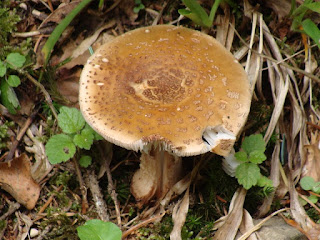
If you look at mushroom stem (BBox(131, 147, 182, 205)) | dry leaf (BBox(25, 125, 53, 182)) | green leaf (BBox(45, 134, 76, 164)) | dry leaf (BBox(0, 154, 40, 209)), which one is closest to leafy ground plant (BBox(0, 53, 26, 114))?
dry leaf (BBox(25, 125, 53, 182))

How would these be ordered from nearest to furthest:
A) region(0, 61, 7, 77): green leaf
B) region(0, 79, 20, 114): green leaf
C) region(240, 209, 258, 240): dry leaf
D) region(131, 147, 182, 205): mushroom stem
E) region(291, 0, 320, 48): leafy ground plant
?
region(240, 209, 258, 240): dry leaf → region(291, 0, 320, 48): leafy ground plant → region(131, 147, 182, 205): mushroom stem → region(0, 61, 7, 77): green leaf → region(0, 79, 20, 114): green leaf

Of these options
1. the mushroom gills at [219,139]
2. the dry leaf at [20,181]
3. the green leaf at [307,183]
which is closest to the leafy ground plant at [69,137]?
the dry leaf at [20,181]

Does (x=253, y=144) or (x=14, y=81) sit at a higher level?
(x=14, y=81)

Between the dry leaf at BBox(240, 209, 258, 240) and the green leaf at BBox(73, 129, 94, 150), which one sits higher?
the green leaf at BBox(73, 129, 94, 150)

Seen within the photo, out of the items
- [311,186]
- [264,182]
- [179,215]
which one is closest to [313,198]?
[311,186]

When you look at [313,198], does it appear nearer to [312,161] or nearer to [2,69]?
[312,161]

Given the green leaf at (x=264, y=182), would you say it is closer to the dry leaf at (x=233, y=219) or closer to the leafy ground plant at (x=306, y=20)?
the dry leaf at (x=233, y=219)

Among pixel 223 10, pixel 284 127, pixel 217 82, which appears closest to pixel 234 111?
pixel 217 82

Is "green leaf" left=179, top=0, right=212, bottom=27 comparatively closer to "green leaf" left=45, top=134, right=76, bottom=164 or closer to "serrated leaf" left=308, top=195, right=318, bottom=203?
"green leaf" left=45, top=134, right=76, bottom=164
